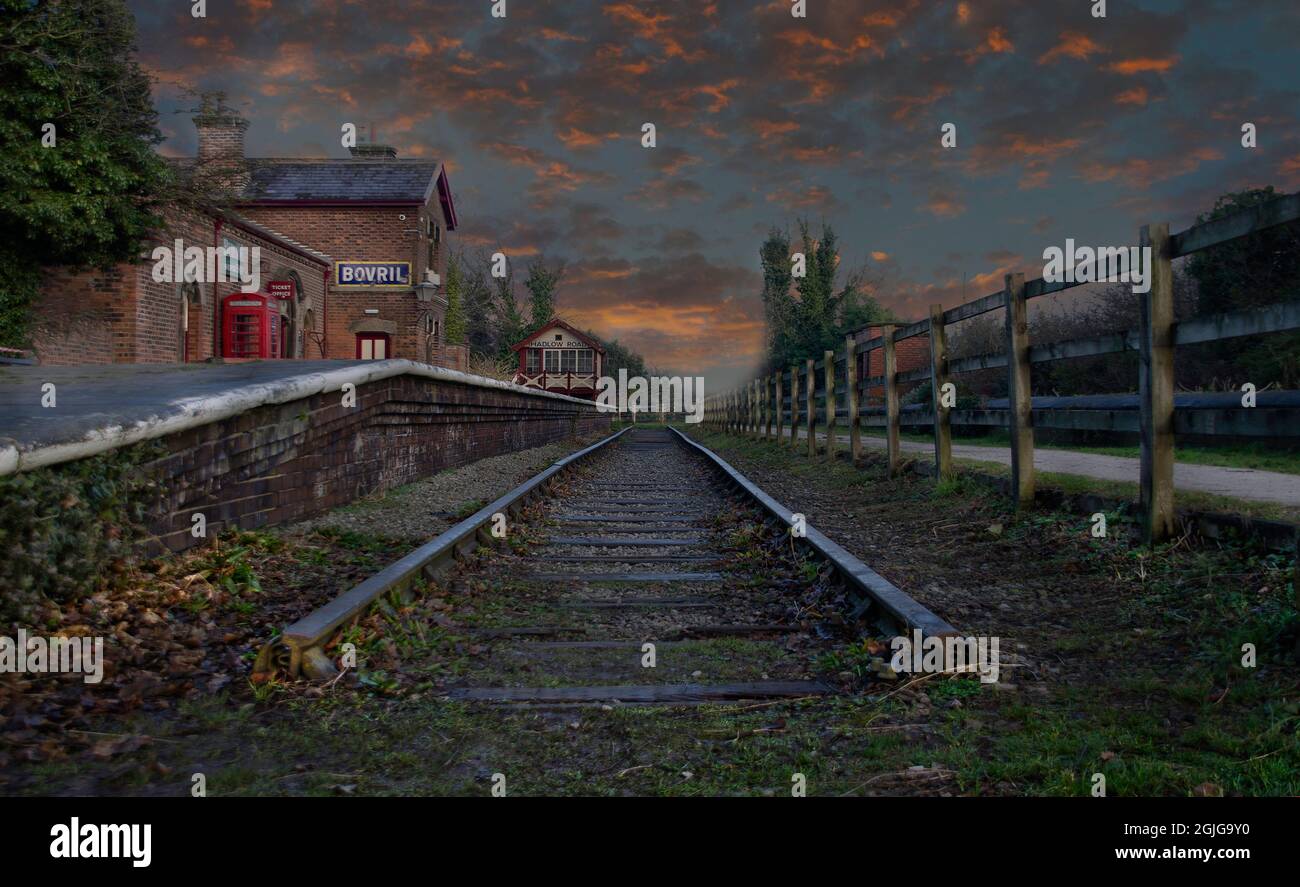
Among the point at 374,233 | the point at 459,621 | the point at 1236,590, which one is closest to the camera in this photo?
the point at 1236,590

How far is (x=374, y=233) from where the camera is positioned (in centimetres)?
2972

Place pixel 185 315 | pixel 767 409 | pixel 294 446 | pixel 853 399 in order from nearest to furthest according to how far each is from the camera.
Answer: pixel 294 446, pixel 853 399, pixel 185 315, pixel 767 409

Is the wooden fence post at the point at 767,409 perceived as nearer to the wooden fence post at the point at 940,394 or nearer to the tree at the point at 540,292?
the wooden fence post at the point at 940,394

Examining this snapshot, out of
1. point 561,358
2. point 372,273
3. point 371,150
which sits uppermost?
point 371,150

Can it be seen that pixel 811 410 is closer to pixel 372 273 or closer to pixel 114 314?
pixel 114 314

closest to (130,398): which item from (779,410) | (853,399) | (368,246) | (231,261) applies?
(853,399)

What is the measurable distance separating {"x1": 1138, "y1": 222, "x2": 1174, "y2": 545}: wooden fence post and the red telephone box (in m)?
19.4

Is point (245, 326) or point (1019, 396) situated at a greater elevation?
point (245, 326)

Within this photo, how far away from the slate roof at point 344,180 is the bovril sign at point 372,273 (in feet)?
7.69

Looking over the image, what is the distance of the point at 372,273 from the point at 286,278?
6.21 m

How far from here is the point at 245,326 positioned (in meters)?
19.7

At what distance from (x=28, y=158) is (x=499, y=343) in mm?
46912
